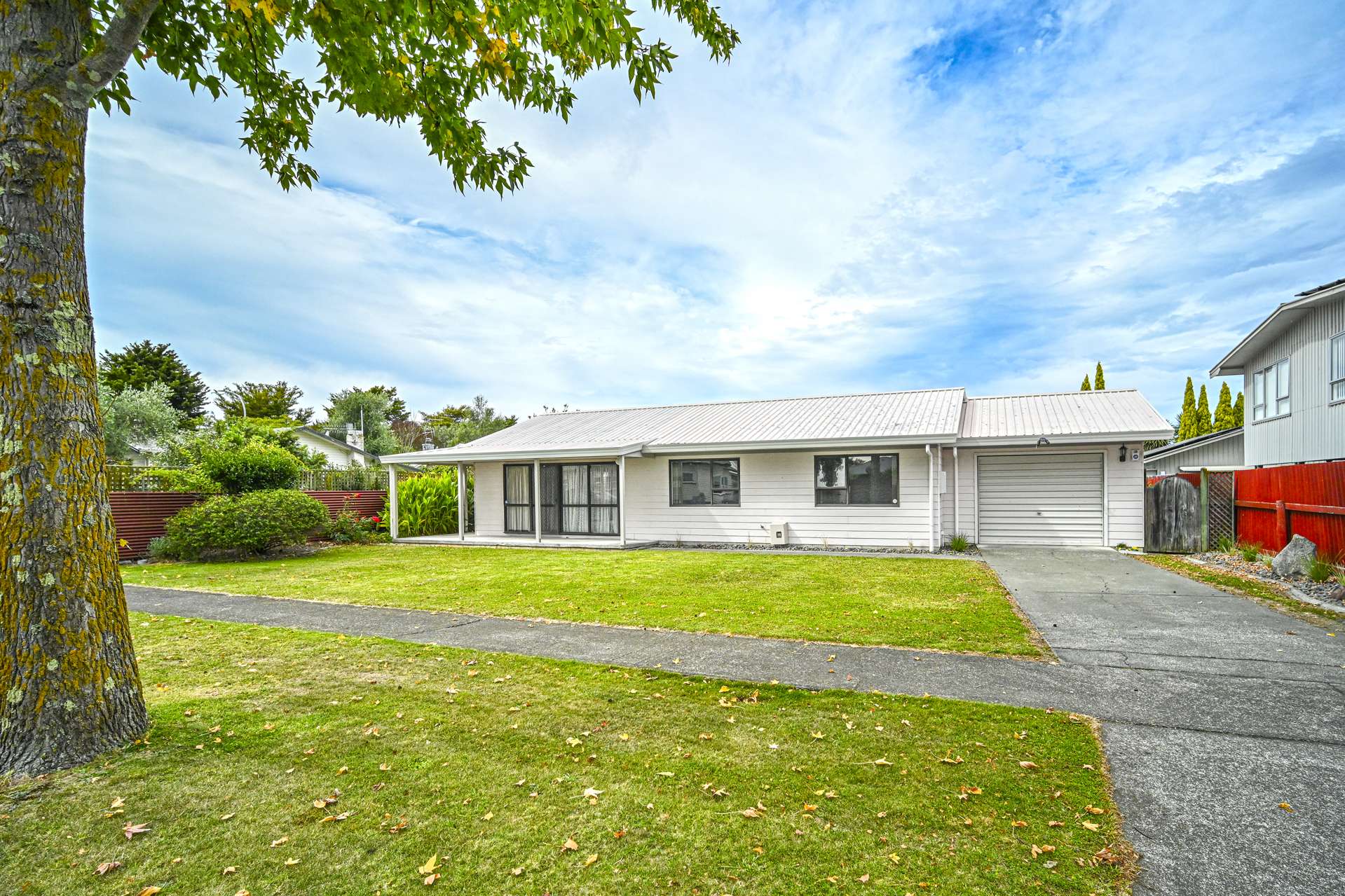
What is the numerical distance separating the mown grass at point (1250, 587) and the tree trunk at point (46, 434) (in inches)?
394

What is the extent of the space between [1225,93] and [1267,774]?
42.5 feet

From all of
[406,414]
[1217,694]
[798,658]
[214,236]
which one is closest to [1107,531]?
[1217,694]

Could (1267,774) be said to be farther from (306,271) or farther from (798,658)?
(306,271)

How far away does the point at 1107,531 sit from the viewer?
13.6 meters

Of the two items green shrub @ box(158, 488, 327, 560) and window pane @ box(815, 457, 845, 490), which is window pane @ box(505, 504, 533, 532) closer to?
green shrub @ box(158, 488, 327, 560)

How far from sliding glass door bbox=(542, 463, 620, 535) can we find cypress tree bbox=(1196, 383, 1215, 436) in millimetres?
32627

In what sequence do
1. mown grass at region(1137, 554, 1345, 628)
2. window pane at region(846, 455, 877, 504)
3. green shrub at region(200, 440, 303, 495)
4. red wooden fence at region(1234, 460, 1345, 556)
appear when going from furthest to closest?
1. window pane at region(846, 455, 877, 504)
2. green shrub at region(200, 440, 303, 495)
3. red wooden fence at region(1234, 460, 1345, 556)
4. mown grass at region(1137, 554, 1345, 628)

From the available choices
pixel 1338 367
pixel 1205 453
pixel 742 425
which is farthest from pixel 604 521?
pixel 1205 453

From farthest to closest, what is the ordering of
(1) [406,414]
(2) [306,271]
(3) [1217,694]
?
1. (1) [406,414]
2. (2) [306,271]
3. (3) [1217,694]

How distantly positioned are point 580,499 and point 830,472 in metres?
6.55

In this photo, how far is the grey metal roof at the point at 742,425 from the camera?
14188 millimetres

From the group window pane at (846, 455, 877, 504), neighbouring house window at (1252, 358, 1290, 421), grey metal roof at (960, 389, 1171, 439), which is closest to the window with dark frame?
window pane at (846, 455, 877, 504)

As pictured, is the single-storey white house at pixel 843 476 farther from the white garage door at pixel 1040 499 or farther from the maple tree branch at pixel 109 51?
the maple tree branch at pixel 109 51

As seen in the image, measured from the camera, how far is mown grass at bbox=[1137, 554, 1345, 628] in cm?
700
